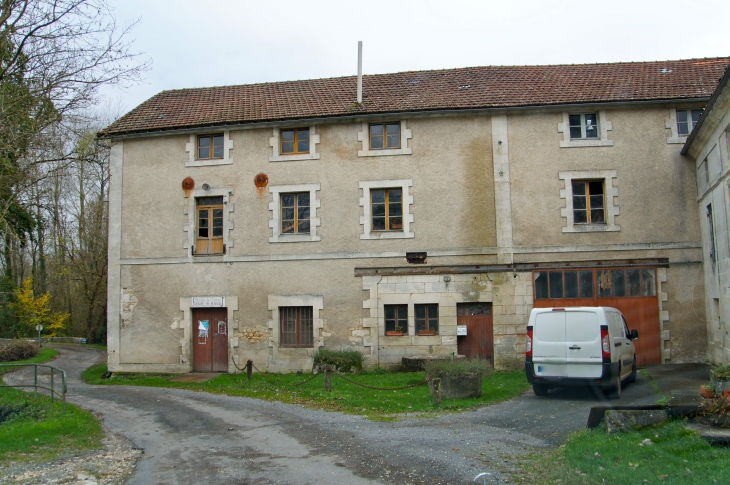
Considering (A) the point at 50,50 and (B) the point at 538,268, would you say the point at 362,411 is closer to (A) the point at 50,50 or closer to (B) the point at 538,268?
(B) the point at 538,268

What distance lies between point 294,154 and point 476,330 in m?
7.68

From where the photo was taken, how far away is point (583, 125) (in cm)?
1847

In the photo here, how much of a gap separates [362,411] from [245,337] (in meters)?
8.14

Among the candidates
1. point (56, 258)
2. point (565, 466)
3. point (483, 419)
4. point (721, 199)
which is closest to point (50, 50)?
point (483, 419)

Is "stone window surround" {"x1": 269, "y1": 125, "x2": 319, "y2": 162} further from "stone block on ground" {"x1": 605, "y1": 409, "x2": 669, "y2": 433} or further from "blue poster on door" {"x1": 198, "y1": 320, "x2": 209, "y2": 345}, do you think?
"stone block on ground" {"x1": 605, "y1": 409, "x2": 669, "y2": 433}

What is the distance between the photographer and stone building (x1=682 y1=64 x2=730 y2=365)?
46.0 feet

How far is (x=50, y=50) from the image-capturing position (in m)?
13.4

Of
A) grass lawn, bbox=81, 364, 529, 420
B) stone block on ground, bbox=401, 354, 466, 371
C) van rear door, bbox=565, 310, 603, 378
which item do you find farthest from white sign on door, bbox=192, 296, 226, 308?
van rear door, bbox=565, 310, 603, 378

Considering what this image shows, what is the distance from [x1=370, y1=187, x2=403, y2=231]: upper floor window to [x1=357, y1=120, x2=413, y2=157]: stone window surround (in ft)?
3.58

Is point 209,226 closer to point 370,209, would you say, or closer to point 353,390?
point 370,209

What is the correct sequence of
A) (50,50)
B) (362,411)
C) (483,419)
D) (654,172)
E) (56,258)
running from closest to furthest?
(483,419) < (362,411) < (50,50) < (654,172) < (56,258)

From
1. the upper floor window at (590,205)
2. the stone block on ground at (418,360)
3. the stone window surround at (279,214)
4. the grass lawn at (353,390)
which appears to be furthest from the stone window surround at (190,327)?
the upper floor window at (590,205)

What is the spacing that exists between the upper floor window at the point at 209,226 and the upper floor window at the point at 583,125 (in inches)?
428

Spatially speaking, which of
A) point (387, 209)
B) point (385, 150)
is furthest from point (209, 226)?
point (385, 150)
